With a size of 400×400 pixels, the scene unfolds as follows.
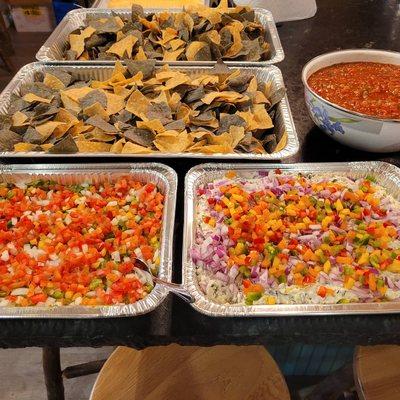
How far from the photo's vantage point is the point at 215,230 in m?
1.09

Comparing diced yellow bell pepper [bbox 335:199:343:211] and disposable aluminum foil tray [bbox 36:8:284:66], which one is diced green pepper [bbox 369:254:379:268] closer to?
diced yellow bell pepper [bbox 335:199:343:211]

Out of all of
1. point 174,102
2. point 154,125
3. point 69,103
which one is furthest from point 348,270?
point 69,103

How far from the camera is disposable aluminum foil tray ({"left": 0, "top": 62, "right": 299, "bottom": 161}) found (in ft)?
4.25

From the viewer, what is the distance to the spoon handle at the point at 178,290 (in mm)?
931

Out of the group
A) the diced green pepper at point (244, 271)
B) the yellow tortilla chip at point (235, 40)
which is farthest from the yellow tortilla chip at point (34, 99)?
the diced green pepper at point (244, 271)

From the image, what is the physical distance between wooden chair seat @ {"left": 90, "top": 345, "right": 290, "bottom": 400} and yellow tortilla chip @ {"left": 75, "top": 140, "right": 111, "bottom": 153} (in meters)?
0.60

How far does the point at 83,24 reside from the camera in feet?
7.33

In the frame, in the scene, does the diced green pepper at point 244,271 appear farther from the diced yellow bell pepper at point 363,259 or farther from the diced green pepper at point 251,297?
the diced yellow bell pepper at point 363,259

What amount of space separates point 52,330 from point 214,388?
51 centimetres

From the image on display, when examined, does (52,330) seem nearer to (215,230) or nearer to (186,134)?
(215,230)

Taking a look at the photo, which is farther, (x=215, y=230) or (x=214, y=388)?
(x=214, y=388)

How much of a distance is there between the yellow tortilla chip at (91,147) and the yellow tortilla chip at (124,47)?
0.62 m

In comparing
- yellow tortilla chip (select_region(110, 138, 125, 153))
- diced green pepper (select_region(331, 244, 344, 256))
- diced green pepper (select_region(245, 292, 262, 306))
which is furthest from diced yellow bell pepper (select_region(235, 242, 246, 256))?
yellow tortilla chip (select_region(110, 138, 125, 153))

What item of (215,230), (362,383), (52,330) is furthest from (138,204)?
(362,383)
